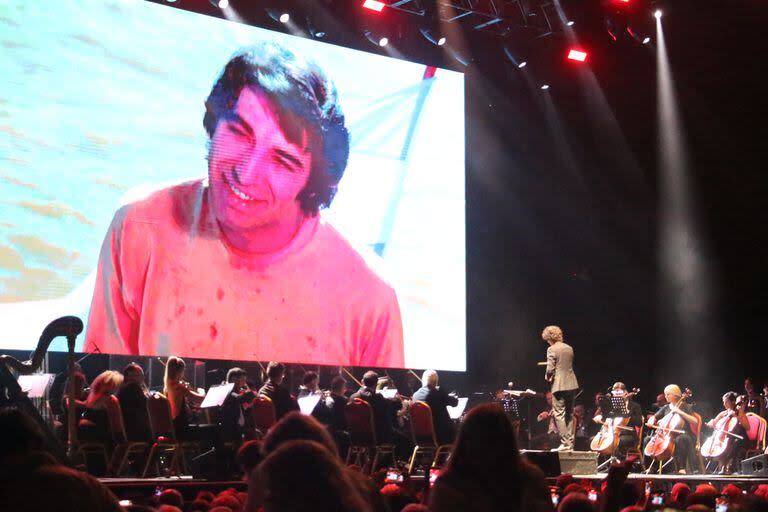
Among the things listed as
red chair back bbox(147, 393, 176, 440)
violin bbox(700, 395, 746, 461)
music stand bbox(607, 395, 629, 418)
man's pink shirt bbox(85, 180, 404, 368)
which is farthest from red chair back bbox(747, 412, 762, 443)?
red chair back bbox(147, 393, 176, 440)

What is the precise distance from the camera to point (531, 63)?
39.5ft

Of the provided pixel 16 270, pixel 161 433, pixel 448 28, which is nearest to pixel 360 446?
pixel 161 433

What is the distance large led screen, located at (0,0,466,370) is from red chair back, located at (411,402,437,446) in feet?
5.19

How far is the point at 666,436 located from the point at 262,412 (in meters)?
4.60

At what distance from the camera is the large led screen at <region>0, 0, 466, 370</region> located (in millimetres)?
8016

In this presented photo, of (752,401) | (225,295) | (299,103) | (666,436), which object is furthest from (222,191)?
(752,401)

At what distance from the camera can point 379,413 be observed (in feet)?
27.1

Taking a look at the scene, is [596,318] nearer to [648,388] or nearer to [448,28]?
[648,388]

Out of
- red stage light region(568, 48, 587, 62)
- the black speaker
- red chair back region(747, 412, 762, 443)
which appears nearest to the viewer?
the black speaker

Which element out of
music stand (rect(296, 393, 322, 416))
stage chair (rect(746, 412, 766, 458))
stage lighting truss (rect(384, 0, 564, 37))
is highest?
stage lighting truss (rect(384, 0, 564, 37))

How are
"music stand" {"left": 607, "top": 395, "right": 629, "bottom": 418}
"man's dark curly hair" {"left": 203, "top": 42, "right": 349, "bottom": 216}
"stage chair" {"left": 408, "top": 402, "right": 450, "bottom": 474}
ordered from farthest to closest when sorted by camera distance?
"music stand" {"left": 607, "top": 395, "right": 629, "bottom": 418}
"man's dark curly hair" {"left": 203, "top": 42, "right": 349, "bottom": 216}
"stage chair" {"left": 408, "top": 402, "right": 450, "bottom": 474}

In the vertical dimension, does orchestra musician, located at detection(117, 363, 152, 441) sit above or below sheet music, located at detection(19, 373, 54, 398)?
below

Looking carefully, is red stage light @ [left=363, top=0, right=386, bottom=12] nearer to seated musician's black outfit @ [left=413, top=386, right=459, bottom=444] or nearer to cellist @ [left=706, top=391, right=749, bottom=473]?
seated musician's black outfit @ [left=413, top=386, right=459, bottom=444]

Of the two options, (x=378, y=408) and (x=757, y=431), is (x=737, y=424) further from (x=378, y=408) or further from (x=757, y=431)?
(x=378, y=408)
